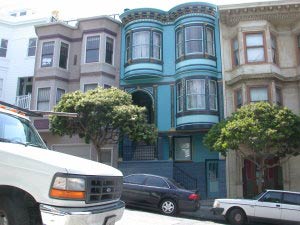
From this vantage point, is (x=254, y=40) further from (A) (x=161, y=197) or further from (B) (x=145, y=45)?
(A) (x=161, y=197)

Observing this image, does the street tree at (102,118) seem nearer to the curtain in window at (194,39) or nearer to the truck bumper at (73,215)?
the curtain in window at (194,39)

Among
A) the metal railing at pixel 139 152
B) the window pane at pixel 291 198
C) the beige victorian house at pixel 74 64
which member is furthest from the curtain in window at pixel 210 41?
the window pane at pixel 291 198

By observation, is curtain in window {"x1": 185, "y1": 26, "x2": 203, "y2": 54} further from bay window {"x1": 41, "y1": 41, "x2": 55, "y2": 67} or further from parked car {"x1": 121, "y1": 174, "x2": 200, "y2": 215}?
parked car {"x1": 121, "y1": 174, "x2": 200, "y2": 215}

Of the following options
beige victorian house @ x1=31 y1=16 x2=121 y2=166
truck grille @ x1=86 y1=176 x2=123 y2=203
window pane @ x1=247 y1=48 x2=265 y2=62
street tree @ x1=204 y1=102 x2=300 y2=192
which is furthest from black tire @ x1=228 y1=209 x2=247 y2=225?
window pane @ x1=247 y1=48 x2=265 y2=62

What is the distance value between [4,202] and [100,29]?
1925 centimetres

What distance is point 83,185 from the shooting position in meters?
5.33

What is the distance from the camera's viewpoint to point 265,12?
69.7ft

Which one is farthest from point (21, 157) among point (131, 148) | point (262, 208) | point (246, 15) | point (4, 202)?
point (246, 15)

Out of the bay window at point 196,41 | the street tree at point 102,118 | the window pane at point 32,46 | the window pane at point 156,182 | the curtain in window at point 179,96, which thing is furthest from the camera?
the window pane at point 32,46

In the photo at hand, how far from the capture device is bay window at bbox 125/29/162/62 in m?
22.5

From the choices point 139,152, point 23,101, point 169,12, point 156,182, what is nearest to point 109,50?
point 169,12

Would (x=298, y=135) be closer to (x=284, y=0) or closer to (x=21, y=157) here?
(x=284, y=0)

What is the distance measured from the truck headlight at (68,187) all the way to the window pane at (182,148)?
647 inches

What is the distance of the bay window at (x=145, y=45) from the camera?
73.8ft
